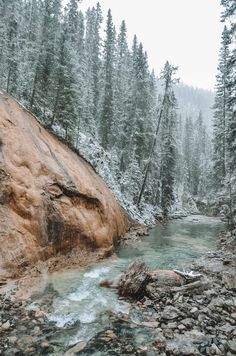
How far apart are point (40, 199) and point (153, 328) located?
660 cm

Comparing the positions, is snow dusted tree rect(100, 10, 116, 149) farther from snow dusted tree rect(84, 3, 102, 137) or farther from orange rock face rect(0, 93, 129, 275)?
orange rock face rect(0, 93, 129, 275)

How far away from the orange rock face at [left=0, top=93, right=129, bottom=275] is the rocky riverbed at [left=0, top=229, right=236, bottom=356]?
2.51m

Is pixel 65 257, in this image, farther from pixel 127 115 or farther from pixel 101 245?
pixel 127 115

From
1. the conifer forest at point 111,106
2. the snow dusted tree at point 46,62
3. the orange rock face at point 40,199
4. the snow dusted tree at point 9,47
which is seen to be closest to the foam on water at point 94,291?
the orange rock face at point 40,199

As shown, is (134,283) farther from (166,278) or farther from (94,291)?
(166,278)

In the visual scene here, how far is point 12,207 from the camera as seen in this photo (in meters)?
10.8

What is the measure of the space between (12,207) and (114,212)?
8.16 metres

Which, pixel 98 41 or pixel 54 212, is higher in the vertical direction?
pixel 98 41

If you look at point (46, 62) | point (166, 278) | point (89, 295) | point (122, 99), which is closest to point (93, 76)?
point (122, 99)

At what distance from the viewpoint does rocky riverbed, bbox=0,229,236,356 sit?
248 inches

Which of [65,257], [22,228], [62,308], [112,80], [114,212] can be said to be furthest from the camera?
[112,80]

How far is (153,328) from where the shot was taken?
733 cm

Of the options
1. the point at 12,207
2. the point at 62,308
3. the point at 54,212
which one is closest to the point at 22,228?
the point at 12,207

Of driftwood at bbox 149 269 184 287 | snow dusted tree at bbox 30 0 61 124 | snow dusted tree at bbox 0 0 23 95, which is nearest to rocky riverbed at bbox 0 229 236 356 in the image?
driftwood at bbox 149 269 184 287
